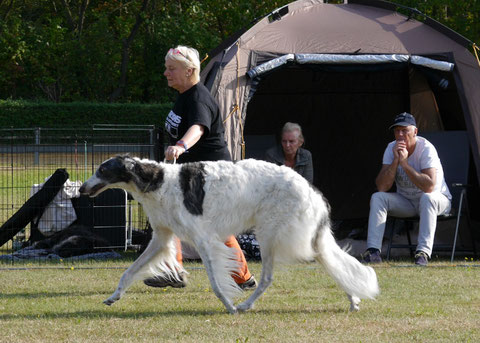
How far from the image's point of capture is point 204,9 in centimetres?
2909

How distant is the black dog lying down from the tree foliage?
805 inches

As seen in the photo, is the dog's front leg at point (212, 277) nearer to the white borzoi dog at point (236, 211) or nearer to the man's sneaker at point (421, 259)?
the white borzoi dog at point (236, 211)

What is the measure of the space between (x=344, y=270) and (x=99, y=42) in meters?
25.9

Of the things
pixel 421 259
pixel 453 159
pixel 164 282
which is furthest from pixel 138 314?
pixel 453 159

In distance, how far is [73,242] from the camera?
7.44 metres

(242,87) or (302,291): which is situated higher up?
(242,87)

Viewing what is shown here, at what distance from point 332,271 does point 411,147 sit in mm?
2583

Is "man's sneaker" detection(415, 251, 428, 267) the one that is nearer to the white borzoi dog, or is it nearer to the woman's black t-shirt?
the white borzoi dog

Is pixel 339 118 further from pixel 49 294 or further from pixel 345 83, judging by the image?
pixel 49 294

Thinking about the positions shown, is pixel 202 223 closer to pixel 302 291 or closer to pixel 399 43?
pixel 302 291

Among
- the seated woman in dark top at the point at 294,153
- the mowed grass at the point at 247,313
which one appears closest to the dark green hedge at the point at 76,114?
the seated woman in dark top at the point at 294,153

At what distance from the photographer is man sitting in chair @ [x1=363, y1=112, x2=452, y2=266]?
681cm

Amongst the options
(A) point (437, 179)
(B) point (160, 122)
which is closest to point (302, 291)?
(A) point (437, 179)

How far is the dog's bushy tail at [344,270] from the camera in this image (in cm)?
487
